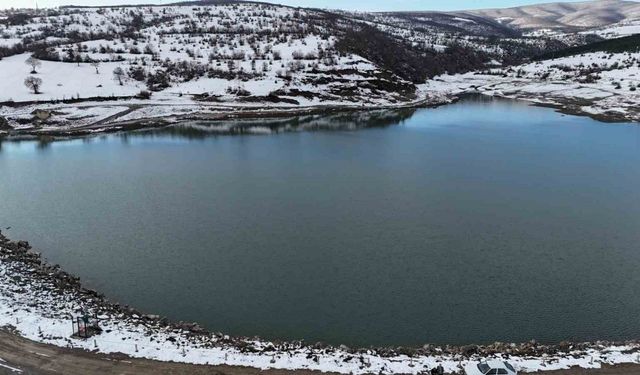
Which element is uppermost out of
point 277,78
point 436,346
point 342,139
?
point 277,78

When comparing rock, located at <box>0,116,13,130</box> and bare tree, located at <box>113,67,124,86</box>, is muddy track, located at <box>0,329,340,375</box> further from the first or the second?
bare tree, located at <box>113,67,124,86</box>

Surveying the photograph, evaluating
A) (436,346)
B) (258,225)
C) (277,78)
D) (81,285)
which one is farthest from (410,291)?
(277,78)

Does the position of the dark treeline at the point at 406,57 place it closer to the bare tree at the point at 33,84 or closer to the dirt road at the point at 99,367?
the bare tree at the point at 33,84

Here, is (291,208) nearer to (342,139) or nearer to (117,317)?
(117,317)

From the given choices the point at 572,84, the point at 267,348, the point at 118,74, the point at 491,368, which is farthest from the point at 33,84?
the point at 572,84

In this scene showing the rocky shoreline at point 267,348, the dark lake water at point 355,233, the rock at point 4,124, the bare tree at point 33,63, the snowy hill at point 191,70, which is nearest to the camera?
Result: the rocky shoreline at point 267,348

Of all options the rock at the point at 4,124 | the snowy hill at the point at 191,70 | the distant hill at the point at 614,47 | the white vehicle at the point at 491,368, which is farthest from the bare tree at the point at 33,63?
the distant hill at the point at 614,47
